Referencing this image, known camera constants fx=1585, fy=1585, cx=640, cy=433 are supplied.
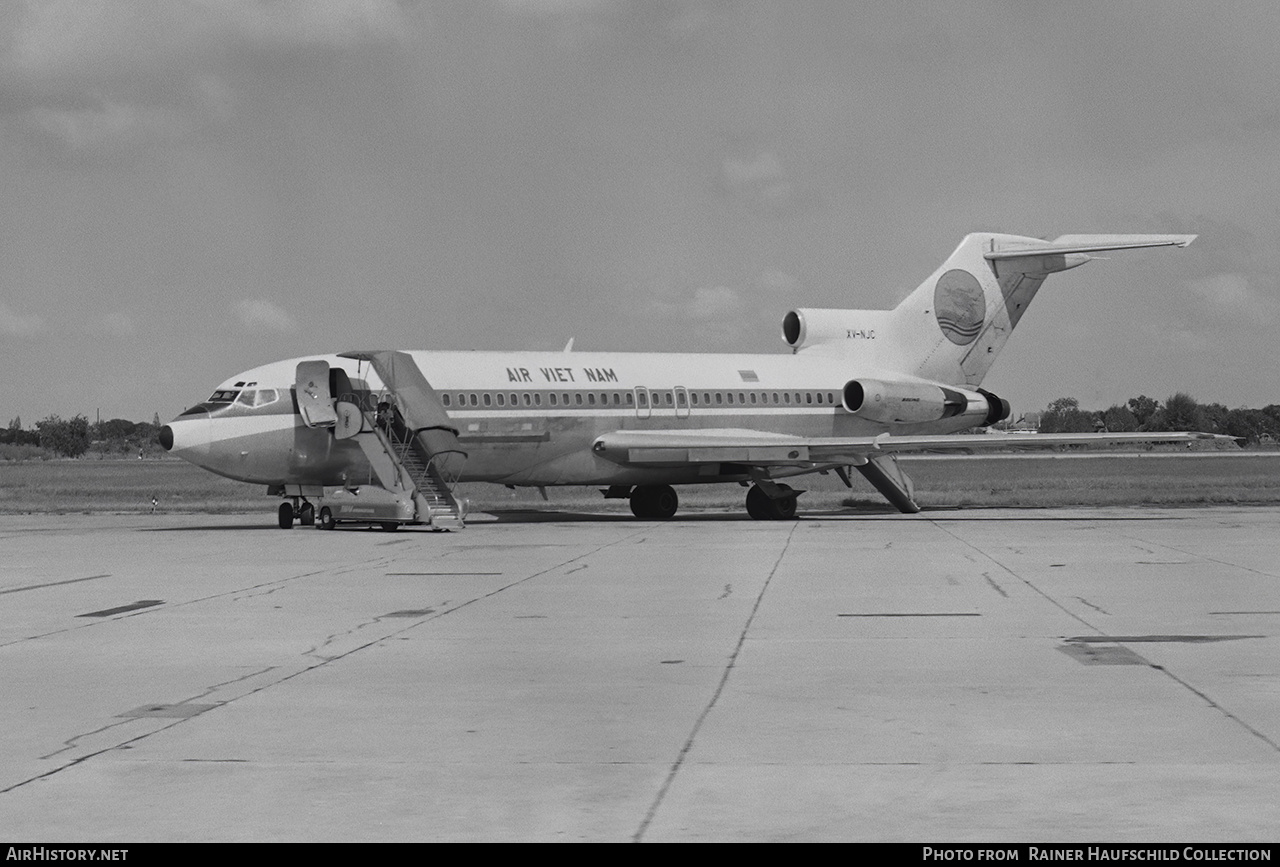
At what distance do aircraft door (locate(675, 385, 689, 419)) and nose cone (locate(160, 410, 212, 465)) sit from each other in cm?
1169

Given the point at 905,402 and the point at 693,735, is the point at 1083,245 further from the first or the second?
the point at 693,735

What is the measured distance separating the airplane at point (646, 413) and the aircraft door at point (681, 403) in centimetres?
4

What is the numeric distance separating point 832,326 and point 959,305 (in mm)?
3821

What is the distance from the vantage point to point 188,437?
108ft

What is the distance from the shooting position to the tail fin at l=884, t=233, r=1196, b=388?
44.6m

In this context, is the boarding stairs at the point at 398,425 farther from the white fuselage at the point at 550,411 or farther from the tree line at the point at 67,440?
the tree line at the point at 67,440

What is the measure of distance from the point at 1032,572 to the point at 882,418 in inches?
848

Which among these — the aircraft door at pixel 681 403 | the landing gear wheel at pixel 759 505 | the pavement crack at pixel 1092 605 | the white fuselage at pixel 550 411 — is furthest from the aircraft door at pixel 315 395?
the pavement crack at pixel 1092 605

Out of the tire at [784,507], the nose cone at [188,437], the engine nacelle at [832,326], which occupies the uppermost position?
the engine nacelle at [832,326]

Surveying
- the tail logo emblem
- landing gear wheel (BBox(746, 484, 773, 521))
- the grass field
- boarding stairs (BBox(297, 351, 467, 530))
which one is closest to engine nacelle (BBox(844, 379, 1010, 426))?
the grass field

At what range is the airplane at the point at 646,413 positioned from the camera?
3381cm

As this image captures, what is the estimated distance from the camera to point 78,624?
51.6 ft

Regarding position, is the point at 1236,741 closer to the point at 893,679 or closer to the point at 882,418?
the point at 893,679

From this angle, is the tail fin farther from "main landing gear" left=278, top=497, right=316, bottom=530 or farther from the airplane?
"main landing gear" left=278, top=497, right=316, bottom=530
